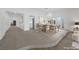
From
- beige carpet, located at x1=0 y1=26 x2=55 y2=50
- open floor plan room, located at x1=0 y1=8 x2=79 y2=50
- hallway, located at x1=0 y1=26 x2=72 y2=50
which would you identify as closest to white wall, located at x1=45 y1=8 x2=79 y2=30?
open floor plan room, located at x1=0 y1=8 x2=79 y2=50

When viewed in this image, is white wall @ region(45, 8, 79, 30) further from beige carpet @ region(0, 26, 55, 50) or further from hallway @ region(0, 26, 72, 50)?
beige carpet @ region(0, 26, 55, 50)

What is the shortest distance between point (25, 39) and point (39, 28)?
330 mm

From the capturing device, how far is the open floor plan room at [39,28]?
2.40 meters

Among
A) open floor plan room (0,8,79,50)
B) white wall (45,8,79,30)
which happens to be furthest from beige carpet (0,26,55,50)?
white wall (45,8,79,30)

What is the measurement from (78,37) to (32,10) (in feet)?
3.21

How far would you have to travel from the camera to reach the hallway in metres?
2.42

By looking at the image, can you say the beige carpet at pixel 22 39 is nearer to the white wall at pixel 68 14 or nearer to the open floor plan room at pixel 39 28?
the open floor plan room at pixel 39 28

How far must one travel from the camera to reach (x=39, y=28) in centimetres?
244

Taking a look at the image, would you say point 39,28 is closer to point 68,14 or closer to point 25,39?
Result: point 25,39

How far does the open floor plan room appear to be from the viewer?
2.40 meters

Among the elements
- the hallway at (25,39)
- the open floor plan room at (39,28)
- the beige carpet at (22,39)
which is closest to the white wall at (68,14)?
the open floor plan room at (39,28)

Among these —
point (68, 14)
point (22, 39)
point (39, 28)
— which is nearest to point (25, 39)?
point (22, 39)

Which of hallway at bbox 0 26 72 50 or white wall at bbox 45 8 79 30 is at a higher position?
white wall at bbox 45 8 79 30
